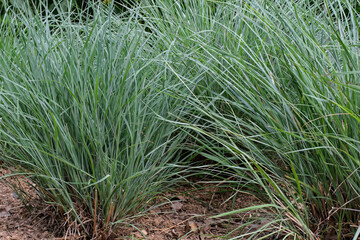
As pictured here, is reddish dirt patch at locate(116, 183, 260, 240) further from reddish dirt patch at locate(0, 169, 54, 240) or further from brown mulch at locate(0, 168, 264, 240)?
reddish dirt patch at locate(0, 169, 54, 240)

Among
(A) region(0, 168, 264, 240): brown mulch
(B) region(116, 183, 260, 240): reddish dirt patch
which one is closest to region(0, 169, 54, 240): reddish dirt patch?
(A) region(0, 168, 264, 240): brown mulch

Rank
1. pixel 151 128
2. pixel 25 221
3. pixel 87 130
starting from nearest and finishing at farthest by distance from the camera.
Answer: pixel 87 130, pixel 151 128, pixel 25 221

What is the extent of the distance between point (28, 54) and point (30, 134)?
1.14 ft

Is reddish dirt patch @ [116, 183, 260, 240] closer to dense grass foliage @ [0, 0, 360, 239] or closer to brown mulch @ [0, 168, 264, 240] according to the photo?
brown mulch @ [0, 168, 264, 240]

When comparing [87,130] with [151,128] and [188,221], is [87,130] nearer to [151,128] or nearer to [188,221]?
[151,128]

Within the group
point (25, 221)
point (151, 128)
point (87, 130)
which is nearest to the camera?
point (87, 130)

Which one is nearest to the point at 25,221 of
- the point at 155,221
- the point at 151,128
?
the point at 155,221

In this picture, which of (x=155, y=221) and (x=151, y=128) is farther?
(x=155, y=221)

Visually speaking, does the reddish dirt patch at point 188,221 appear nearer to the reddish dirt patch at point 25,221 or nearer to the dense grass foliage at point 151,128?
the dense grass foliage at point 151,128

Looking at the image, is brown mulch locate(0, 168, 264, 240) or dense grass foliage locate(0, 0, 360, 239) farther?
brown mulch locate(0, 168, 264, 240)

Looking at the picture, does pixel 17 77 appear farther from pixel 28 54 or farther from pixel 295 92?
pixel 295 92

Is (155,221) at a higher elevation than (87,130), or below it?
below

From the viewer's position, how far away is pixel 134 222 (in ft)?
5.90

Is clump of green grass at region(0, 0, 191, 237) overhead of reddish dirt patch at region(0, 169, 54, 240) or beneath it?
overhead
